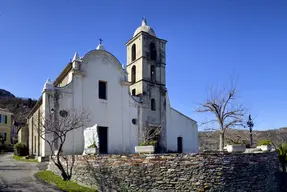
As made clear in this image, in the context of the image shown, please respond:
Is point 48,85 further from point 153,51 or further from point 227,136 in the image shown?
point 227,136

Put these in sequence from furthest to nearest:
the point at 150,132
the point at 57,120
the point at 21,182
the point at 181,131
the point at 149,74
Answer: the point at 181,131 < the point at 149,74 < the point at 150,132 < the point at 57,120 < the point at 21,182

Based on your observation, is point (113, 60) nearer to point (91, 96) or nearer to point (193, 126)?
point (91, 96)

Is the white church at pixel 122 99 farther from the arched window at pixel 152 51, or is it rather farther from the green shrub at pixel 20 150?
the green shrub at pixel 20 150

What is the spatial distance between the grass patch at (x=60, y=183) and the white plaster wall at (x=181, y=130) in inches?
589

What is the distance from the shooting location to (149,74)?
89.1 feet

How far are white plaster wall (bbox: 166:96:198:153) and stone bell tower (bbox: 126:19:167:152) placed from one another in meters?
0.90

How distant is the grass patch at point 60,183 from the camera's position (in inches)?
478

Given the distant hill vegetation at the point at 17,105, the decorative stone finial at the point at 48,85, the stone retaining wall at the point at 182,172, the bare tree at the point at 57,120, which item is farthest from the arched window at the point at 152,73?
the distant hill vegetation at the point at 17,105

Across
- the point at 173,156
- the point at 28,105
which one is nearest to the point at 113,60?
the point at 173,156

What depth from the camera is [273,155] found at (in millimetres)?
13852

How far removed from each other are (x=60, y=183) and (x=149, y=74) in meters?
16.4

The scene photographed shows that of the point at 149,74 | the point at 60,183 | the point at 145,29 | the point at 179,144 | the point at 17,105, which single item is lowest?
the point at 60,183

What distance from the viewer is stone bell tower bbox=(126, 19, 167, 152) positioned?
26.5m

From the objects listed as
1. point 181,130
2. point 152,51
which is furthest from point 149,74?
point 181,130
